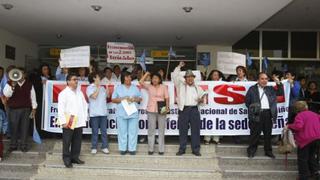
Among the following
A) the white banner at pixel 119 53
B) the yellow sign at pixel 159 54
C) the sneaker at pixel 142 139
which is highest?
the yellow sign at pixel 159 54

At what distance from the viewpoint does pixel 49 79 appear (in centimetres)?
963

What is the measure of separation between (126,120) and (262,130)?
2592mm

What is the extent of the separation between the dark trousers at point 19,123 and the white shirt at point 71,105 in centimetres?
127

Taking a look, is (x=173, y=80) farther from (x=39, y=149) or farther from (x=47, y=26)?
(x=47, y=26)

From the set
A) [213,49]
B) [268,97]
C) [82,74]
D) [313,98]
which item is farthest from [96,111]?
[213,49]

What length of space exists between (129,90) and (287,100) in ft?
10.7

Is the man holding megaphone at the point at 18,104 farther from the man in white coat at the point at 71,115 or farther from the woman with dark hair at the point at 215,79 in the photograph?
the woman with dark hair at the point at 215,79

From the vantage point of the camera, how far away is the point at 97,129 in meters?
8.57

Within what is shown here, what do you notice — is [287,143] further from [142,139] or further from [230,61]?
[142,139]

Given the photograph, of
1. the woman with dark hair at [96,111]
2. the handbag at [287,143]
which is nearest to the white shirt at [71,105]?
the woman with dark hair at [96,111]

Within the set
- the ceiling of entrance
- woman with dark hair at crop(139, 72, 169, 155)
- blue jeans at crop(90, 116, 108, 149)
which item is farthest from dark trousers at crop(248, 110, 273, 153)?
blue jeans at crop(90, 116, 108, 149)

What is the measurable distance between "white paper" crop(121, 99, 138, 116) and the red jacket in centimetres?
294

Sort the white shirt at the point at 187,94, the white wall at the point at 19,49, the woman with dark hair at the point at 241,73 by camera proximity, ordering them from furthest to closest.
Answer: the white wall at the point at 19,49
the woman with dark hair at the point at 241,73
the white shirt at the point at 187,94

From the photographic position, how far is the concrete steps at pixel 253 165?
7973mm
